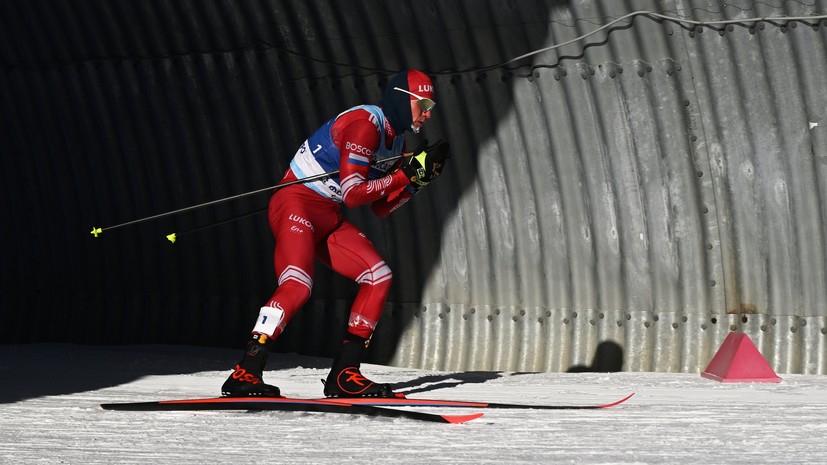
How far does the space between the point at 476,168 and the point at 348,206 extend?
2.61m

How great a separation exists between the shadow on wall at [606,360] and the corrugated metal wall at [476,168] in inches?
0.6

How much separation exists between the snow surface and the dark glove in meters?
1.28

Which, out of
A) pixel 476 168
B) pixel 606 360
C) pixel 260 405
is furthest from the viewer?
pixel 476 168

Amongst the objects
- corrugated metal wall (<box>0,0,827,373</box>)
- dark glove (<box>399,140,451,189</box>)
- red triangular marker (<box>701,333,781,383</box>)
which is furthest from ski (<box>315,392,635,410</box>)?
corrugated metal wall (<box>0,0,827,373</box>)

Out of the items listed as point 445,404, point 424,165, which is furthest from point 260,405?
point 424,165

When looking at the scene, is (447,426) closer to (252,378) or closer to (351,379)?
(351,379)

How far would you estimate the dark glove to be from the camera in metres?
7.07

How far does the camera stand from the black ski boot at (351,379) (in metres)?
6.99

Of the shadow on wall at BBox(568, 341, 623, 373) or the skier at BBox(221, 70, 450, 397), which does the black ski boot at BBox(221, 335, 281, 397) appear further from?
the shadow on wall at BBox(568, 341, 623, 373)

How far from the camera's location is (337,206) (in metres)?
7.47

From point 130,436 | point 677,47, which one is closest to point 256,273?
point 677,47

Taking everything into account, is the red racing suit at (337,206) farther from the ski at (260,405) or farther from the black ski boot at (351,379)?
the ski at (260,405)

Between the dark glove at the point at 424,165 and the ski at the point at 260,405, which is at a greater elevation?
the dark glove at the point at 424,165

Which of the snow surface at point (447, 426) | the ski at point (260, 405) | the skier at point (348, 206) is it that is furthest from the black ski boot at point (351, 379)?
the snow surface at point (447, 426)
